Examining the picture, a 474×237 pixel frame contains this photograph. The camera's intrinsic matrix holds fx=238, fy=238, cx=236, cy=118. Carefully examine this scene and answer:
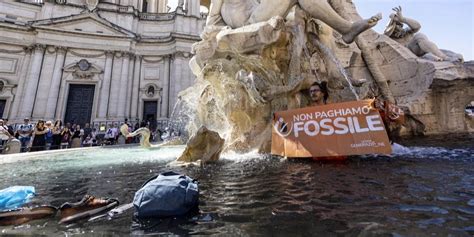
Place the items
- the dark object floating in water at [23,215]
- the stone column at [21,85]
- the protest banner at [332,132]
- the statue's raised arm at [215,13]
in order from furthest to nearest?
the stone column at [21,85]
the statue's raised arm at [215,13]
the protest banner at [332,132]
the dark object floating in water at [23,215]

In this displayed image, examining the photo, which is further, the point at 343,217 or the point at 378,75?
the point at 378,75

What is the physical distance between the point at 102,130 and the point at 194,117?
1652cm

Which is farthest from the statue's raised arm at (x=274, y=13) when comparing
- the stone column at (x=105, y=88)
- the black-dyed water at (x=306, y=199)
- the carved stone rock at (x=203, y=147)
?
the stone column at (x=105, y=88)

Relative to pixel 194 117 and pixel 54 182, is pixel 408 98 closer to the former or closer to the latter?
pixel 194 117

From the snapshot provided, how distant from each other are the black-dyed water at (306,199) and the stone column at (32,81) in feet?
76.9

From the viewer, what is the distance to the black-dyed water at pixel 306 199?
1.56 metres

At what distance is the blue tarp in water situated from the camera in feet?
6.49

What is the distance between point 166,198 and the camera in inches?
70.2

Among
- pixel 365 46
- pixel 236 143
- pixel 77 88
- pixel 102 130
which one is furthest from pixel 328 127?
pixel 77 88

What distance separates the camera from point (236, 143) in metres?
5.56

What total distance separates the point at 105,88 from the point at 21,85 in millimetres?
7159

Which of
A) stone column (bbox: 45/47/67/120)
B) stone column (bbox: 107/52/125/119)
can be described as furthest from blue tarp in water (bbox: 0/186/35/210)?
stone column (bbox: 45/47/67/120)

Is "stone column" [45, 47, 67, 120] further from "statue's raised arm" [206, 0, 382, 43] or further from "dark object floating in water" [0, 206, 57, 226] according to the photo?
"dark object floating in water" [0, 206, 57, 226]

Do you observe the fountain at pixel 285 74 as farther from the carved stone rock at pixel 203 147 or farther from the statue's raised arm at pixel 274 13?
the carved stone rock at pixel 203 147
